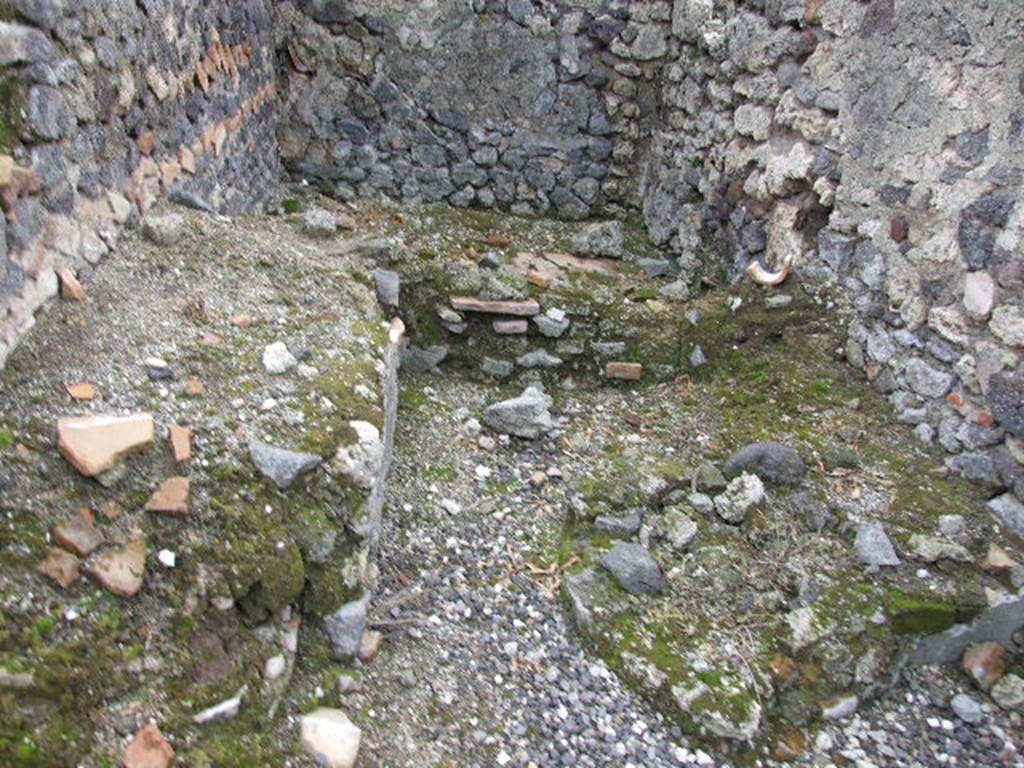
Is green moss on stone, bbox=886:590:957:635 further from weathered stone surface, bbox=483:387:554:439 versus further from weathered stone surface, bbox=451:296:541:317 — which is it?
weathered stone surface, bbox=451:296:541:317

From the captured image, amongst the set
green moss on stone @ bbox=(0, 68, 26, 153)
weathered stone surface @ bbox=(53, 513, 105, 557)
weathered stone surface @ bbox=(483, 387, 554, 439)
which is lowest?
weathered stone surface @ bbox=(483, 387, 554, 439)

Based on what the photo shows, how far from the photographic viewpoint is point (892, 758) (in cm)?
211

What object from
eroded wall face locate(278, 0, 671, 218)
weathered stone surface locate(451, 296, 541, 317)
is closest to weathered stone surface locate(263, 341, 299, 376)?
weathered stone surface locate(451, 296, 541, 317)

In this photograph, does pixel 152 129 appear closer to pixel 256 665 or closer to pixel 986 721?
pixel 256 665

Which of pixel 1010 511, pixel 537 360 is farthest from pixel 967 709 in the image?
pixel 537 360

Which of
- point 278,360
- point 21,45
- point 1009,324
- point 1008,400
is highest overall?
point 21,45

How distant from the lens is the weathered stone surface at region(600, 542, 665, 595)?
7.93 feet

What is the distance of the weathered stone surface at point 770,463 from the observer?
106 inches

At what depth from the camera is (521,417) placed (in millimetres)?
3137

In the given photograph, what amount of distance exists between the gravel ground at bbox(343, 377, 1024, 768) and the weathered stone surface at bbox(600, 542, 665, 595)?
19 centimetres

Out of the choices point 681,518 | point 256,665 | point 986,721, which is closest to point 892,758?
point 986,721

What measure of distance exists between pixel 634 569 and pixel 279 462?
1.05 metres

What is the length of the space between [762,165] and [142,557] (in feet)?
9.35

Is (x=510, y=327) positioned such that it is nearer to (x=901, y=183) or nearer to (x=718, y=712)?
(x=901, y=183)
